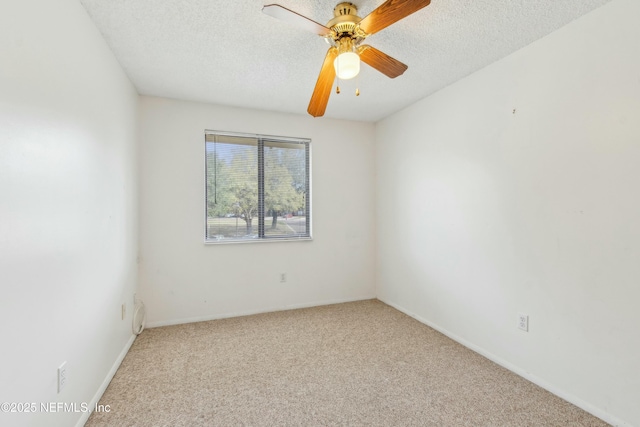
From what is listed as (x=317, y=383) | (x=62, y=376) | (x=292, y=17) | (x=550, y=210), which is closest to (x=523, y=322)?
(x=550, y=210)

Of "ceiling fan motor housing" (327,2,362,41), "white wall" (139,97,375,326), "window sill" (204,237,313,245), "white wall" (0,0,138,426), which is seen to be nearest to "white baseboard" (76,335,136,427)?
"white wall" (0,0,138,426)

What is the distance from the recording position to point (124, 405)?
5.86ft

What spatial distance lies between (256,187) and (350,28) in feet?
7.16

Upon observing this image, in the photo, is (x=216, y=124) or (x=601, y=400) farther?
(x=216, y=124)

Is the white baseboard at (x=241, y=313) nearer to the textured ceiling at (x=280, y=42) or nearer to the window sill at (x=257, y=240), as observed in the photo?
the window sill at (x=257, y=240)

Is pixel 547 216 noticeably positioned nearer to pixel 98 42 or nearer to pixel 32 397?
A: pixel 32 397

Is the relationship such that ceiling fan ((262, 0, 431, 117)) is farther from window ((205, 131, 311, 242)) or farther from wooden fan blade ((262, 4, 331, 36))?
window ((205, 131, 311, 242))

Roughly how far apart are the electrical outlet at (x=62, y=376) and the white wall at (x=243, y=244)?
1615 millimetres

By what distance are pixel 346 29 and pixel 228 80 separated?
54.4 inches

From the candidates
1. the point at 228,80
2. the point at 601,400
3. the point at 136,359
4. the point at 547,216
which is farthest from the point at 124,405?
the point at 547,216

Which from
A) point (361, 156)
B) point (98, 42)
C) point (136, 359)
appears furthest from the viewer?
point (361, 156)

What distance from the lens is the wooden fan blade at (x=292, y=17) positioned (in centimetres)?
134

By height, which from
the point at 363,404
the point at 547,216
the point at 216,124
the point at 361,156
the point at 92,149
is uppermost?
the point at 216,124

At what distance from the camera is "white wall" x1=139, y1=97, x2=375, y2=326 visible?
2992mm
